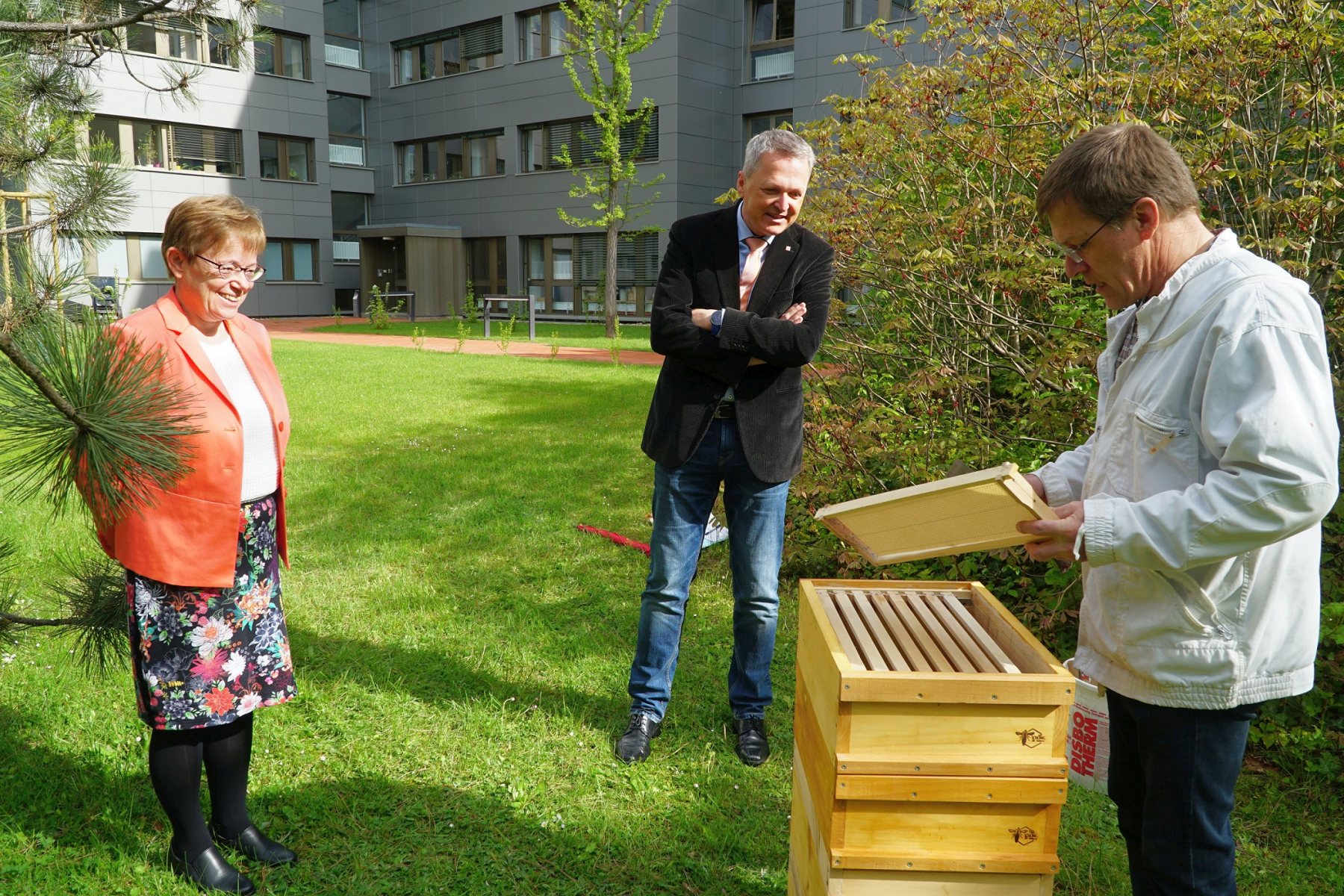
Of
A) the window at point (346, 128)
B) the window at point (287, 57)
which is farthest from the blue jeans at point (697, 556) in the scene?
the window at point (346, 128)

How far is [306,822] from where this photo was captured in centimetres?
313

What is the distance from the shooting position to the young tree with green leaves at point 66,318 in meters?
1.78

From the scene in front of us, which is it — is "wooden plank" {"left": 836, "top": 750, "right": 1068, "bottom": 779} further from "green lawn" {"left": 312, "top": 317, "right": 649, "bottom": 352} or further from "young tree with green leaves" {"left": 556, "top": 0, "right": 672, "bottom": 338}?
"young tree with green leaves" {"left": 556, "top": 0, "right": 672, "bottom": 338}

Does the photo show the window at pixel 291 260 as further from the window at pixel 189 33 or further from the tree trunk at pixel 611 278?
the window at pixel 189 33

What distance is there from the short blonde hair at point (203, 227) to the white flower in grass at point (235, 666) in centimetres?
110

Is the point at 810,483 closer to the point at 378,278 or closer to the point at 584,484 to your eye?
the point at 584,484

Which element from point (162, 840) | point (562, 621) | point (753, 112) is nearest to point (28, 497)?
point (162, 840)

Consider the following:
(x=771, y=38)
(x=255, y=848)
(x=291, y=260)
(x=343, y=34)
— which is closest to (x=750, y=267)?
(x=255, y=848)

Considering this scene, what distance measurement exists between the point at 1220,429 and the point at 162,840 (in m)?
3.15

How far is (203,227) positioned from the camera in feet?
8.16

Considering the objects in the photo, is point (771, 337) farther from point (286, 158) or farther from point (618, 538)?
point (286, 158)

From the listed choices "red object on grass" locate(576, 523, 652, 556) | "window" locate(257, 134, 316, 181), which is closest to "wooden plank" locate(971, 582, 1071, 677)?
"red object on grass" locate(576, 523, 652, 556)

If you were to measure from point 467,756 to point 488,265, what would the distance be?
→ 103ft

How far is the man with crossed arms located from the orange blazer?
4.68ft
